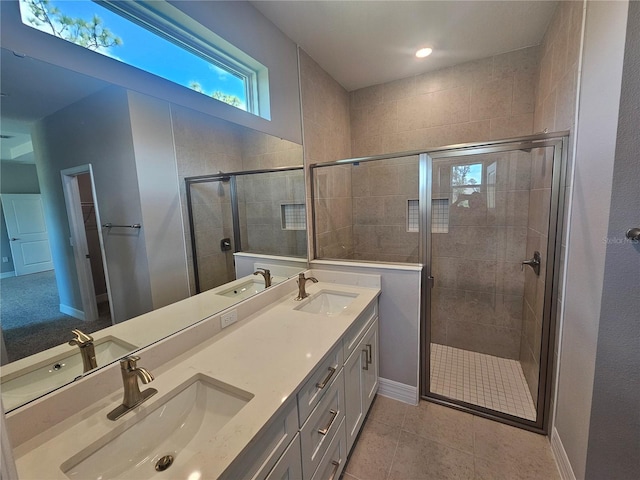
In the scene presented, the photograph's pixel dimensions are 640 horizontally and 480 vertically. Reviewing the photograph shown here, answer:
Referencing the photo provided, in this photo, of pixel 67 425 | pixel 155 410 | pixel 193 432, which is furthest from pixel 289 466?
pixel 67 425

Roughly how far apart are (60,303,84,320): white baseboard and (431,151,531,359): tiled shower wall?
2.17m

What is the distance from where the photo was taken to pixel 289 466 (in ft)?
3.15

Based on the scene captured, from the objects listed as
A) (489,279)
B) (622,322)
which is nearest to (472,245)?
(489,279)

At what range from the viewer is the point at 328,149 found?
8.34ft

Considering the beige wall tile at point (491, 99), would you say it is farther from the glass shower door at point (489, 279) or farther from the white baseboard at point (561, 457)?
the white baseboard at point (561, 457)

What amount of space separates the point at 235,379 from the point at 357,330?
32.5 inches

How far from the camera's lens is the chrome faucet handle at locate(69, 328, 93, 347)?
0.92 m

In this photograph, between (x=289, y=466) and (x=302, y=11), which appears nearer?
(x=289, y=466)

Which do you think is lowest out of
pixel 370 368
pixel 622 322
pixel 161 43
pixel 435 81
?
pixel 370 368

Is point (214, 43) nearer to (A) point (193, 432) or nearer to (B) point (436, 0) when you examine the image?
(B) point (436, 0)

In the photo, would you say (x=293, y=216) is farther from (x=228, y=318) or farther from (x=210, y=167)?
(x=228, y=318)

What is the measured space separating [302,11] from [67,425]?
2.31 meters

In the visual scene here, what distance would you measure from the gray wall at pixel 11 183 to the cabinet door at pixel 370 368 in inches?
65.5

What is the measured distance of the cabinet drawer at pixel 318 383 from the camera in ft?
3.42
